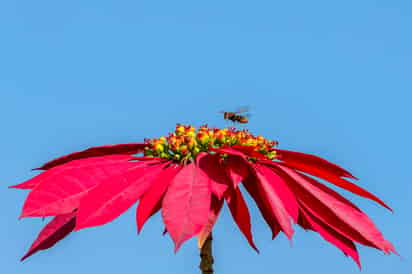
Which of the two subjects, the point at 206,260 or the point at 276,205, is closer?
the point at 276,205

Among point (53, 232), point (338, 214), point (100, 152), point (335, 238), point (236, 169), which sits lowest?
point (53, 232)

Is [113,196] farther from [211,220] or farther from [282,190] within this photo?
[282,190]

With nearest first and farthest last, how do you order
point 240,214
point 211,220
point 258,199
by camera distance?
point 211,220, point 240,214, point 258,199

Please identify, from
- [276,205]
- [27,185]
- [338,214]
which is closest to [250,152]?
[276,205]

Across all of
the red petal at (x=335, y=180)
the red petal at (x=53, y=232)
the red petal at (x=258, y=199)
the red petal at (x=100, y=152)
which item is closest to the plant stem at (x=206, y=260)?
the red petal at (x=258, y=199)

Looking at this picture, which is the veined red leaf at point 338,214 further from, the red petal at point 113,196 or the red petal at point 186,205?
the red petal at point 113,196

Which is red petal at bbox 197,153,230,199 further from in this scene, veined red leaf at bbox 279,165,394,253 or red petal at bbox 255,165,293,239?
veined red leaf at bbox 279,165,394,253

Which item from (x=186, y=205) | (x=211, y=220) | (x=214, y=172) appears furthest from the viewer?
(x=214, y=172)
